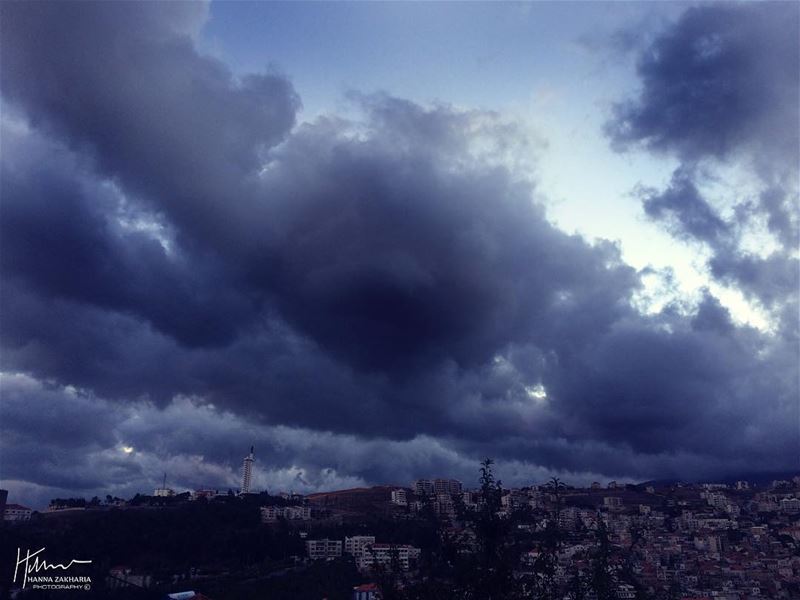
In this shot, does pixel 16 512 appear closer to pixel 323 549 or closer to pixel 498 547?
pixel 323 549

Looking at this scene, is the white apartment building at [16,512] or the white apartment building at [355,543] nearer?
the white apartment building at [355,543]

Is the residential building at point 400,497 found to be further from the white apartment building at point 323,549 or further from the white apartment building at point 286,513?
the white apartment building at point 323,549

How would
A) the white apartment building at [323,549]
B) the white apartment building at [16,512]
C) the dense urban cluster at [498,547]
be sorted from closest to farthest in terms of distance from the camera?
the dense urban cluster at [498,547] → the white apartment building at [323,549] → the white apartment building at [16,512]

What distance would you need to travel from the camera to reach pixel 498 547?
56.9 ft

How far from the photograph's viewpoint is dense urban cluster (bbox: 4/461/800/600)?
57.2 ft

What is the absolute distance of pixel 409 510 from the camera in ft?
492

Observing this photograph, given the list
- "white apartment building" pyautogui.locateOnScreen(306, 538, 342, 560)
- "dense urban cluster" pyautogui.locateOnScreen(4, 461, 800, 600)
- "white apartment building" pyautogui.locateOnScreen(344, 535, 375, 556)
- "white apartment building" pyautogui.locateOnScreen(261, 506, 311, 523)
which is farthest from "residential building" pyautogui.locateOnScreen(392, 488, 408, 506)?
"white apartment building" pyautogui.locateOnScreen(344, 535, 375, 556)

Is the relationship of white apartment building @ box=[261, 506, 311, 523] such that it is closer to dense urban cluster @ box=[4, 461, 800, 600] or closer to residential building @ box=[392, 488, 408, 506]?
dense urban cluster @ box=[4, 461, 800, 600]

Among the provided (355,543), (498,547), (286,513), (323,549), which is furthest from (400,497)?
(498,547)

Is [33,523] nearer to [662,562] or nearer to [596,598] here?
[596,598]

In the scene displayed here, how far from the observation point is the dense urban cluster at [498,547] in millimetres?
17422

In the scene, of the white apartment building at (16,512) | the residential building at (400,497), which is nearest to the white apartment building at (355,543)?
the residential building at (400,497)

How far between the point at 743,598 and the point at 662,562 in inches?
1107

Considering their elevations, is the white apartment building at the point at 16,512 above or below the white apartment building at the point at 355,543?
above
